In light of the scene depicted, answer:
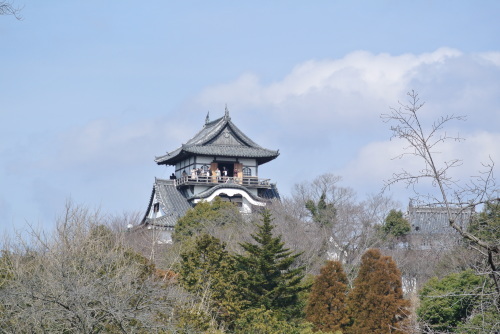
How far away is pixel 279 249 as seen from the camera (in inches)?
821

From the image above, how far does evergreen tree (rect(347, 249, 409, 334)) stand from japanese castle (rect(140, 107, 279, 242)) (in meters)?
25.7

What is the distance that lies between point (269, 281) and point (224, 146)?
29.8 m

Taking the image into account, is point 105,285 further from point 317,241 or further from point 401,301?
point 317,241

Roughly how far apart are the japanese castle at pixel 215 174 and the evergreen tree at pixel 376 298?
1013 inches

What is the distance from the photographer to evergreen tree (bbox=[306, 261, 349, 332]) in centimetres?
1997

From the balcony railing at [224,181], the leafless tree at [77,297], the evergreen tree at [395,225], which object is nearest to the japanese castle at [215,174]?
the balcony railing at [224,181]

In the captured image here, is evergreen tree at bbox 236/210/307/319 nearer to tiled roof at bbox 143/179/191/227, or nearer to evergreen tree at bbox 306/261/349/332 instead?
evergreen tree at bbox 306/261/349/332

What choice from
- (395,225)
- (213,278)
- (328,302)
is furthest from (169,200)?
(213,278)

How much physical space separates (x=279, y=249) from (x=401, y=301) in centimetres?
339

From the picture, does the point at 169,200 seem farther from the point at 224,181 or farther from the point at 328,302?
the point at 328,302

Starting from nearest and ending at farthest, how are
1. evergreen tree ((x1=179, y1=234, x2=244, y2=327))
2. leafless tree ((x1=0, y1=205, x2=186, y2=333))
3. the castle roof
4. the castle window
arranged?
leafless tree ((x1=0, y1=205, x2=186, y2=333)), evergreen tree ((x1=179, y1=234, x2=244, y2=327)), the castle roof, the castle window

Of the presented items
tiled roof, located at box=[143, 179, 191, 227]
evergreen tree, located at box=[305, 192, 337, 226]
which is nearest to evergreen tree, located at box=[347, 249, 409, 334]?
evergreen tree, located at box=[305, 192, 337, 226]

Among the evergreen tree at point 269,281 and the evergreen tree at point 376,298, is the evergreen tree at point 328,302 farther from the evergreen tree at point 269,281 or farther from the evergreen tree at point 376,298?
the evergreen tree at point 269,281

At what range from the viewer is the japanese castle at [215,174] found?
46906mm
